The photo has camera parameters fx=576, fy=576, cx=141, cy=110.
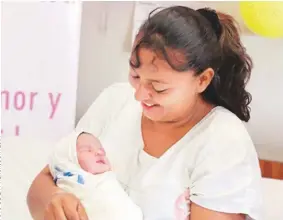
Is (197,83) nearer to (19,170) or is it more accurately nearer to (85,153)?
(85,153)

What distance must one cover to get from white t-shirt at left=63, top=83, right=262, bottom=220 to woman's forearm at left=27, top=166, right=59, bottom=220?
0.14 m

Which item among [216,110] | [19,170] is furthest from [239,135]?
[19,170]

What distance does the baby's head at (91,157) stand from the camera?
1.10 m

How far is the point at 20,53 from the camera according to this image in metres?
1.95

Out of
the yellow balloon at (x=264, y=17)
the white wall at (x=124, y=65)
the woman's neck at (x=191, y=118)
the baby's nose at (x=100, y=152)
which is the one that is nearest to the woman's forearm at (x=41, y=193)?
the baby's nose at (x=100, y=152)

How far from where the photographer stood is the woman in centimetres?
100

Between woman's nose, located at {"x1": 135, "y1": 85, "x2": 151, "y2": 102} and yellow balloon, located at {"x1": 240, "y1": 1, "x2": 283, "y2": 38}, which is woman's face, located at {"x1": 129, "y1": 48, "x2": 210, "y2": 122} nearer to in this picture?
woman's nose, located at {"x1": 135, "y1": 85, "x2": 151, "y2": 102}

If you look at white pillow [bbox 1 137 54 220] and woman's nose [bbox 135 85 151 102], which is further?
white pillow [bbox 1 137 54 220]

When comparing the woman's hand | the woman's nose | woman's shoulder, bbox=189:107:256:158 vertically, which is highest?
the woman's nose

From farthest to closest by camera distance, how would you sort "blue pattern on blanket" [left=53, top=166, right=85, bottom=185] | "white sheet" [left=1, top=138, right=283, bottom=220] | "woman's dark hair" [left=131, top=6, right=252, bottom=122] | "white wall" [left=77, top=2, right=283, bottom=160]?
"white wall" [left=77, top=2, right=283, bottom=160]
"white sheet" [left=1, top=138, right=283, bottom=220]
"blue pattern on blanket" [left=53, top=166, right=85, bottom=185]
"woman's dark hair" [left=131, top=6, right=252, bottom=122]

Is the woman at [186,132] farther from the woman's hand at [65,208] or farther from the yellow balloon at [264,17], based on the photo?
the yellow balloon at [264,17]

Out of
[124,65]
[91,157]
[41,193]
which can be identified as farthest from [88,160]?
[124,65]

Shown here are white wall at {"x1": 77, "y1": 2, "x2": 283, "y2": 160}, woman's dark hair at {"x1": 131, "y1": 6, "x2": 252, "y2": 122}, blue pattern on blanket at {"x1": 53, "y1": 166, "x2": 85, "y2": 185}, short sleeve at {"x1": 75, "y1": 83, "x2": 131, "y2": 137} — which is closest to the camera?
woman's dark hair at {"x1": 131, "y1": 6, "x2": 252, "y2": 122}

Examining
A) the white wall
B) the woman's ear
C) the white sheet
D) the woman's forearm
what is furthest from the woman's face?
the white wall
